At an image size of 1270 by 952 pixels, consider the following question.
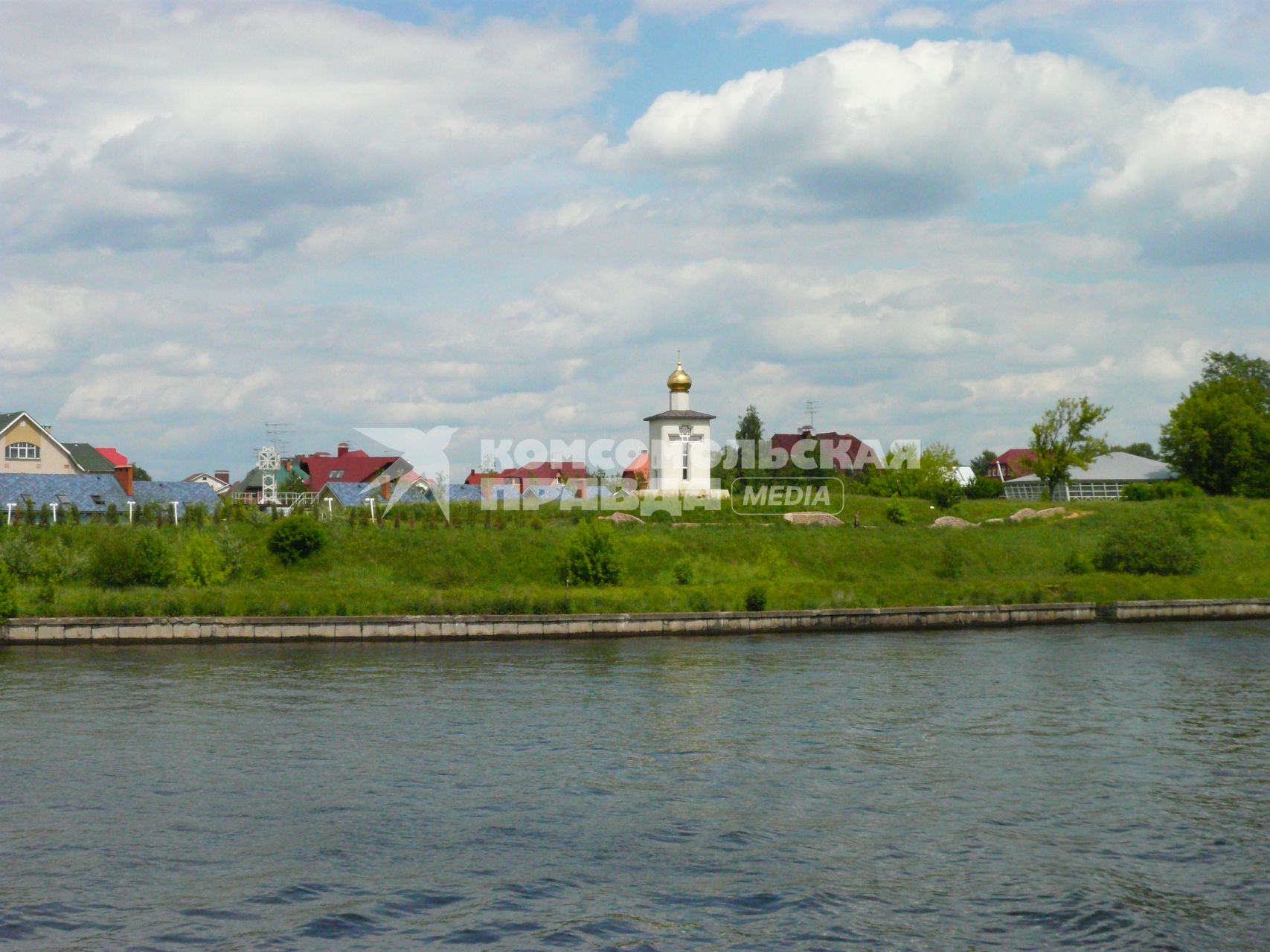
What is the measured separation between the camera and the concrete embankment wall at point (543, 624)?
29.0m

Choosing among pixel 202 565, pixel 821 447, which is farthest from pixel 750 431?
pixel 202 565

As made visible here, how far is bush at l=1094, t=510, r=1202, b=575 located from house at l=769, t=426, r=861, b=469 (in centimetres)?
3614

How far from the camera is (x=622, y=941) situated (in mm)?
9312

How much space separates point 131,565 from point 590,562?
502 inches

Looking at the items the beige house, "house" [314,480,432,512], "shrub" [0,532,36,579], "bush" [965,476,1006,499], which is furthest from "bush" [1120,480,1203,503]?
the beige house

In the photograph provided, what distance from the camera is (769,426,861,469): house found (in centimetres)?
7856

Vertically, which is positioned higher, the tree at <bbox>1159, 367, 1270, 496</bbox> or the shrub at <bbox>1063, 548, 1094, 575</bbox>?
the tree at <bbox>1159, 367, 1270, 496</bbox>

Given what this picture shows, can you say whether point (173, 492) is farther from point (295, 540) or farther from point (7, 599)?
point (7, 599)

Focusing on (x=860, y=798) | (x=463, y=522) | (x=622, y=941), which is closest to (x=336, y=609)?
(x=463, y=522)

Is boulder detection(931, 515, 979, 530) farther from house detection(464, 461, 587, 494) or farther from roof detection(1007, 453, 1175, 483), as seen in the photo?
roof detection(1007, 453, 1175, 483)

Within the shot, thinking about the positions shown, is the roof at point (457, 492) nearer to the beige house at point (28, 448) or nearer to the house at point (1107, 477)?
the beige house at point (28, 448)

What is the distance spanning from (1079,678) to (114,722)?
16.3 m

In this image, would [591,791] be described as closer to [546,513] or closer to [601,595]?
[601,595]

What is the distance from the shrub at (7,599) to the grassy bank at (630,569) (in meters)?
0.27
